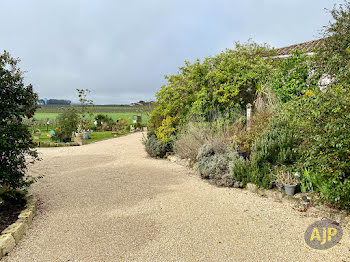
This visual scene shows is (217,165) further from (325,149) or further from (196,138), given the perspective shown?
(325,149)

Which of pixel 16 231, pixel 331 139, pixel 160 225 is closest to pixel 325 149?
pixel 331 139

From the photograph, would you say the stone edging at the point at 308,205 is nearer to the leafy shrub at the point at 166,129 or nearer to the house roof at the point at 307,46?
the leafy shrub at the point at 166,129

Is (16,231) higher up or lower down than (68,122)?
lower down

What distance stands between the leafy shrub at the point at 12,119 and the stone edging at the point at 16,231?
1.96 feet

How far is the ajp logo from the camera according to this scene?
310 cm

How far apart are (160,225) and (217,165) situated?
100 inches

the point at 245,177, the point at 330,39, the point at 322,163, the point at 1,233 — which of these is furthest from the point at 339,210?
the point at 330,39

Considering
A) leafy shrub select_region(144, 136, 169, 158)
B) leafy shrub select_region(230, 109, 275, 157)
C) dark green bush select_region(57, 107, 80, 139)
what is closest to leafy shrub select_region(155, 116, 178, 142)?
leafy shrub select_region(144, 136, 169, 158)

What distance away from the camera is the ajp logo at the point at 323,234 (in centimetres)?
310

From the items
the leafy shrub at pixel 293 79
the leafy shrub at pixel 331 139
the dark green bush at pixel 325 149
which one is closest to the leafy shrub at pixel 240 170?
the dark green bush at pixel 325 149

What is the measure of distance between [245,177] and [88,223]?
11.5 ft

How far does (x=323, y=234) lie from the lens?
3336 millimetres

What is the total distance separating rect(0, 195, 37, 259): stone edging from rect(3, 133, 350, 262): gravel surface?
9cm

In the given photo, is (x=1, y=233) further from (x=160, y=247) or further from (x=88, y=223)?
(x=160, y=247)
